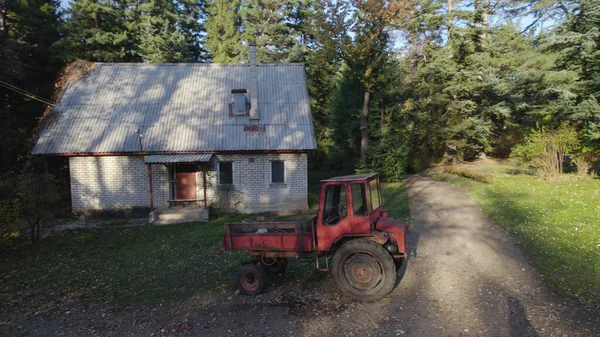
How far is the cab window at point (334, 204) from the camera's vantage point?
679 centimetres

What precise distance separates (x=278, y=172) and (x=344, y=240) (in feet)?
32.3

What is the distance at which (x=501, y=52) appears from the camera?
23.7m

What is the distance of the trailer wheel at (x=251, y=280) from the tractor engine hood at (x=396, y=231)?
100 inches

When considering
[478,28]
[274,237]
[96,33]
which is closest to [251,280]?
[274,237]

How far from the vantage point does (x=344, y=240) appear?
A: 6730 millimetres

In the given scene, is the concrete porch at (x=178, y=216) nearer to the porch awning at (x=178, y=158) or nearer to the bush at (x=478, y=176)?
the porch awning at (x=178, y=158)

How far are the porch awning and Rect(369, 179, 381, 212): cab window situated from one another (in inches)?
364

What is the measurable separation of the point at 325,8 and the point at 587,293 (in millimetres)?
19137

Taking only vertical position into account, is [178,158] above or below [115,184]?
above

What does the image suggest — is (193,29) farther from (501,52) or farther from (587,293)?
(587,293)

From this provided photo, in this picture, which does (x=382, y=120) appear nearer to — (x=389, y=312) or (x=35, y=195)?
(x=389, y=312)

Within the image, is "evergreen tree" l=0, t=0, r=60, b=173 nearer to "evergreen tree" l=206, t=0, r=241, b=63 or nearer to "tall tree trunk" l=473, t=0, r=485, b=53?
"evergreen tree" l=206, t=0, r=241, b=63

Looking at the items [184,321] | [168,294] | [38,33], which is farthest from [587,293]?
[38,33]

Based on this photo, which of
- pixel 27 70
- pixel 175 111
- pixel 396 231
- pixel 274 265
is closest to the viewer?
pixel 396 231
